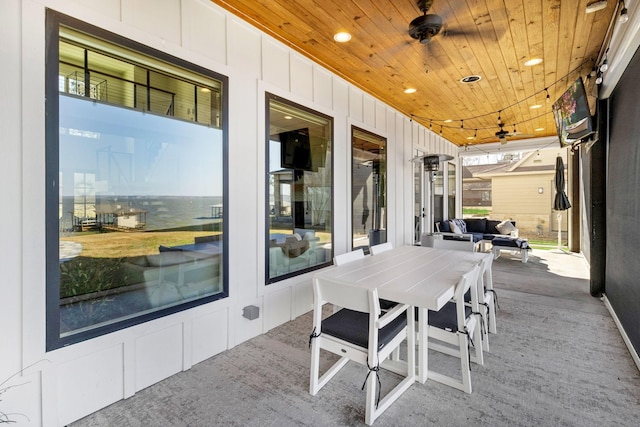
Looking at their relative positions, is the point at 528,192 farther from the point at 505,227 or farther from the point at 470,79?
the point at 470,79

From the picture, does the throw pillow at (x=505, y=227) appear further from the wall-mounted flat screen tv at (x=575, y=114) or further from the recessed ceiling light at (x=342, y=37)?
the recessed ceiling light at (x=342, y=37)

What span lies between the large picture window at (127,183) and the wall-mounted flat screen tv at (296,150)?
852mm

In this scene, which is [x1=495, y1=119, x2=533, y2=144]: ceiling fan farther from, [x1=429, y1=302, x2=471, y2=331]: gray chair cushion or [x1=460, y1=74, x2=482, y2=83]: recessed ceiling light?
[x1=429, y1=302, x2=471, y2=331]: gray chair cushion

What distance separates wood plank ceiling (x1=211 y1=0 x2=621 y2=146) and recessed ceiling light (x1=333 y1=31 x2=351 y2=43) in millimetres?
49

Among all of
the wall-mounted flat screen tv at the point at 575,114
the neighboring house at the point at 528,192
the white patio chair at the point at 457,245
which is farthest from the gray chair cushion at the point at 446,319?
the neighboring house at the point at 528,192

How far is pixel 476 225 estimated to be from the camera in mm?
8086

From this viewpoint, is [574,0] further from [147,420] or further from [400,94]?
[147,420]

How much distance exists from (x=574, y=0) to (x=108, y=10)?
348cm

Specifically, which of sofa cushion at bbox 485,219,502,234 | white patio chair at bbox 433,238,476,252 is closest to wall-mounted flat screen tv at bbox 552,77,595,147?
white patio chair at bbox 433,238,476,252

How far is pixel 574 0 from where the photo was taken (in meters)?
2.42

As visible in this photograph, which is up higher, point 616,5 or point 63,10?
point 616,5

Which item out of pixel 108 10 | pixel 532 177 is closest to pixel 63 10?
pixel 108 10

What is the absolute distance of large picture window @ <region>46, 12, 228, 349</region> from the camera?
177 centimetres

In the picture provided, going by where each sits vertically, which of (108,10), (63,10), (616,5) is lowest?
(63,10)
